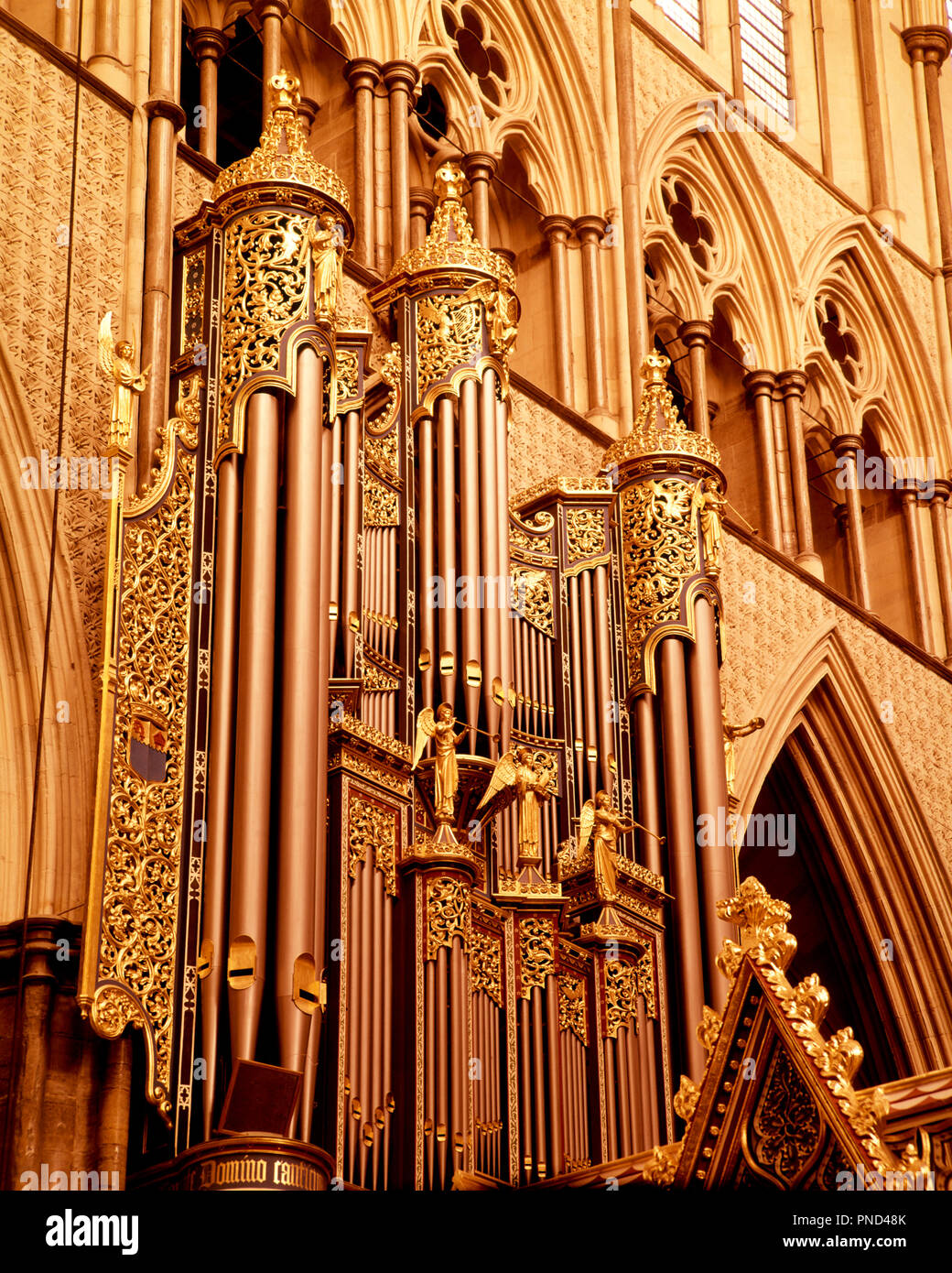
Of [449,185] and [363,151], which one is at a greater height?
[363,151]

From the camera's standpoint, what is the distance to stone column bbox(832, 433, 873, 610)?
1988 centimetres

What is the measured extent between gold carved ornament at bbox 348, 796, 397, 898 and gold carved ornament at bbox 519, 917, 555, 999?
1.04 metres

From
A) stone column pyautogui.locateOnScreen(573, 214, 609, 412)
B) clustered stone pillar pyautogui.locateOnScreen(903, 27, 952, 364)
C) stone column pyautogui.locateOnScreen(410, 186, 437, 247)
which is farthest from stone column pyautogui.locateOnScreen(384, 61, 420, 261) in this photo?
clustered stone pillar pyautogui.locateOnScreen(903, 27, 952, 364)

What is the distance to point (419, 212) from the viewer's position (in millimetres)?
17391

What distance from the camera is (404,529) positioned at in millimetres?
13000

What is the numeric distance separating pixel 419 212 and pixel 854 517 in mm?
5259

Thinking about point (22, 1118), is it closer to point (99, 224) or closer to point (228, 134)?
point (99, 224)

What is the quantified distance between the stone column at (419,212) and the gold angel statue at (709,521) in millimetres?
3415

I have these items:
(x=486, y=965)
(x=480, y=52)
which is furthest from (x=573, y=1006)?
(x=480, y=52)

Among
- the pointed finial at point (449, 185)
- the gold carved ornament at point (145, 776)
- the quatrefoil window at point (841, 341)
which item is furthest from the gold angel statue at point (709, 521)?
the quatrefoil window at point (841, 341)

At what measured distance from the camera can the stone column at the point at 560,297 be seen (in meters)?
17.0

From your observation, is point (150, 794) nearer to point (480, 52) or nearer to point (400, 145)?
point (400, 145)

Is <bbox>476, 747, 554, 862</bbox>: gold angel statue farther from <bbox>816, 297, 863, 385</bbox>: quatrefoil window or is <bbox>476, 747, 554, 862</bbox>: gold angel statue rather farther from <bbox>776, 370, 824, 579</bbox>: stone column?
<bbox>816, 297, 863, 385</bbox>: quatrefoil window

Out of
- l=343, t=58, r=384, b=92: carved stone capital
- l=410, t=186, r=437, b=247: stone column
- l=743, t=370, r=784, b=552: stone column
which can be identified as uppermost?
l=343, t=58, r=384, b=92: carved stone capital
